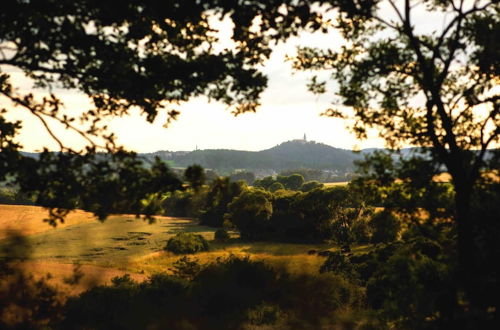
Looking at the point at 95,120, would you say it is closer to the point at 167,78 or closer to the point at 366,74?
the point at 167,78

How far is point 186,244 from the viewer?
48.3 meters

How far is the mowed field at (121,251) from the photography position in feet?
108

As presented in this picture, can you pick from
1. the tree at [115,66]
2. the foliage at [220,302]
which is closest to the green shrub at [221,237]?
the foliage at [220,302]

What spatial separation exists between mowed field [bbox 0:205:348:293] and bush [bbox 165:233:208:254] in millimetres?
1352

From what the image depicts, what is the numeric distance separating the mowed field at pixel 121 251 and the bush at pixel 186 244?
135 centimetres

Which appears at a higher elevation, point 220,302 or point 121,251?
point 220,302

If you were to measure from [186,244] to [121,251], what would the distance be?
8.78m

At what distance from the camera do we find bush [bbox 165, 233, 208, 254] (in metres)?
47.8

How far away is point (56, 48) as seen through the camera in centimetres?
898

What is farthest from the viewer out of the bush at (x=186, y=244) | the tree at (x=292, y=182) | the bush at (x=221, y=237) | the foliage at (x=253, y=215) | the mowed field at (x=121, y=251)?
the tree at (x=292, y=182)

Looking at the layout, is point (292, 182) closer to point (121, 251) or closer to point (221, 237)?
point (221, 237)

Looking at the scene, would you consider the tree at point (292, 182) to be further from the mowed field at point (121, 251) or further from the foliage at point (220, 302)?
the foliage at point (220, 302)

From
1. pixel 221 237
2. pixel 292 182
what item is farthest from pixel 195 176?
pixel 292 182

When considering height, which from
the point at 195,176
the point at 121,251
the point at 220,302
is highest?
the point at 195,176
